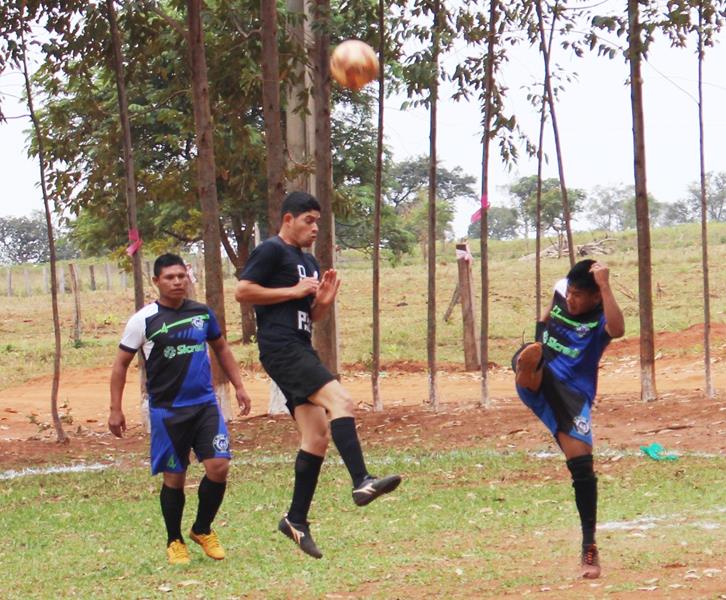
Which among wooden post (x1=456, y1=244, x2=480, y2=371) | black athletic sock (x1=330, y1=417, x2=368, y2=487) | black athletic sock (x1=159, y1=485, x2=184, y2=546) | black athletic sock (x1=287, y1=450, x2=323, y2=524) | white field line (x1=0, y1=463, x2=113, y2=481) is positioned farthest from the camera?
wooden post (x1=456, y1=244, x2=480, y2=371)

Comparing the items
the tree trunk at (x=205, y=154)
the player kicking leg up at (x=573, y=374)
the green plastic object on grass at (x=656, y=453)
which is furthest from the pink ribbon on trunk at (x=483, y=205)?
the player kicking leg up at (x=573, y=374)

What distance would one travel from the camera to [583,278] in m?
7.25

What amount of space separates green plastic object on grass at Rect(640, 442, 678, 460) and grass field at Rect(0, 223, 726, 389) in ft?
A: 41.0

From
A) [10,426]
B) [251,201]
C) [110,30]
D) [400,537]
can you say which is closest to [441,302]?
[251,201]

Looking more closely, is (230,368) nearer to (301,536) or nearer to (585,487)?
(301,536)

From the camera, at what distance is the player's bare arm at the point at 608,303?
23.2 feet

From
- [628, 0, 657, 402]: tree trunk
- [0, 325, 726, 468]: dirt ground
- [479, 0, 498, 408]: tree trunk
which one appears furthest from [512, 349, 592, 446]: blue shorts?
[479, 0, 498, 408]: tree trunk

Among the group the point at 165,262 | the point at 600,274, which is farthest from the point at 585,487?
the point at 165,262

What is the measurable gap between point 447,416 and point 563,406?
9.17 meters

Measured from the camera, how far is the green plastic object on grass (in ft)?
41.1

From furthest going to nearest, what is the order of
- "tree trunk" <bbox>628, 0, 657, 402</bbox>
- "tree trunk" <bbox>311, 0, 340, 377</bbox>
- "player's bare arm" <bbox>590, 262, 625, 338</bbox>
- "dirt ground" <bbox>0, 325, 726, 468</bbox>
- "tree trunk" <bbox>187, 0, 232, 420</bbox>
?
1. "tree trunk" <bbox>311, 0, 340, 377</bbox>
2. "tree trunk" <bbox>628, 0, 657, 402</bbox>
3. "tree trunk" <bbox>187, 0, 232, 420</bbox>
4. "dirt ground" <bbox>0, 325, 726, 468</bbox>
5. "player's bare arm" <bbox>590, 262, 625, 338</bbox>

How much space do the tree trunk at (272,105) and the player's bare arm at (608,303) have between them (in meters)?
8.39

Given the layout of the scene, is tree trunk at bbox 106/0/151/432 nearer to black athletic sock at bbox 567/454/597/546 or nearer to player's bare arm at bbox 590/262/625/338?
black athletic sock at bbox 567/454/597/546

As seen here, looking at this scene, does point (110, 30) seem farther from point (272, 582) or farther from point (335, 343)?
point (272, 582)
